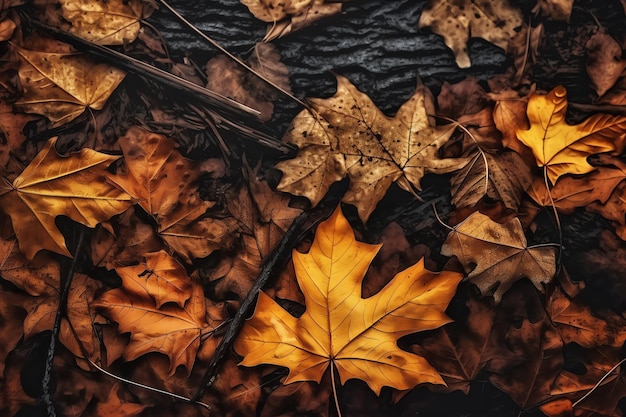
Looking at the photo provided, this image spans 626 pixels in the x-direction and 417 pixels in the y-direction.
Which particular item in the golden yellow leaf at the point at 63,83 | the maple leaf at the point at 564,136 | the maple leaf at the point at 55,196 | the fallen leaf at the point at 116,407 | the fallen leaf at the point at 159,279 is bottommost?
the fallen leaf at the point at 116,407

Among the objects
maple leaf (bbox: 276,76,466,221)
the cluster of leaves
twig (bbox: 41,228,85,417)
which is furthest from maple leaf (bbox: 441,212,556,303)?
twig (bbox: 41,228,85,417)

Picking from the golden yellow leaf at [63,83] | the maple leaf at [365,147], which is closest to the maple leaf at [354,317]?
the maple leaf at [365,147]

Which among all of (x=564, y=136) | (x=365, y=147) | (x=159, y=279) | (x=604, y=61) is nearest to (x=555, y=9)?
(x=604, y=61)

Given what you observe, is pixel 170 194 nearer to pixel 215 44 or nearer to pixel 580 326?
pixel 215 44

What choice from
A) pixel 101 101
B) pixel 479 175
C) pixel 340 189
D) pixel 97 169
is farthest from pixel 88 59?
pixel 479 175

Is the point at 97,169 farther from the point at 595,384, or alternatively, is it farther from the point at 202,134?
the point at 595,384

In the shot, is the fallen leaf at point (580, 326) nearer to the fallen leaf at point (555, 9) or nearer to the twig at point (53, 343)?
the fallen leaf at point (555, 9)

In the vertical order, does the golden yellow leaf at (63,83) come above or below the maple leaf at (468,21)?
below

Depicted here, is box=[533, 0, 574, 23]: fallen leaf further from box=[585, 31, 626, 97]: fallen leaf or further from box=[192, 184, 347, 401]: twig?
box=[192, 184, 347, 401]: twig
